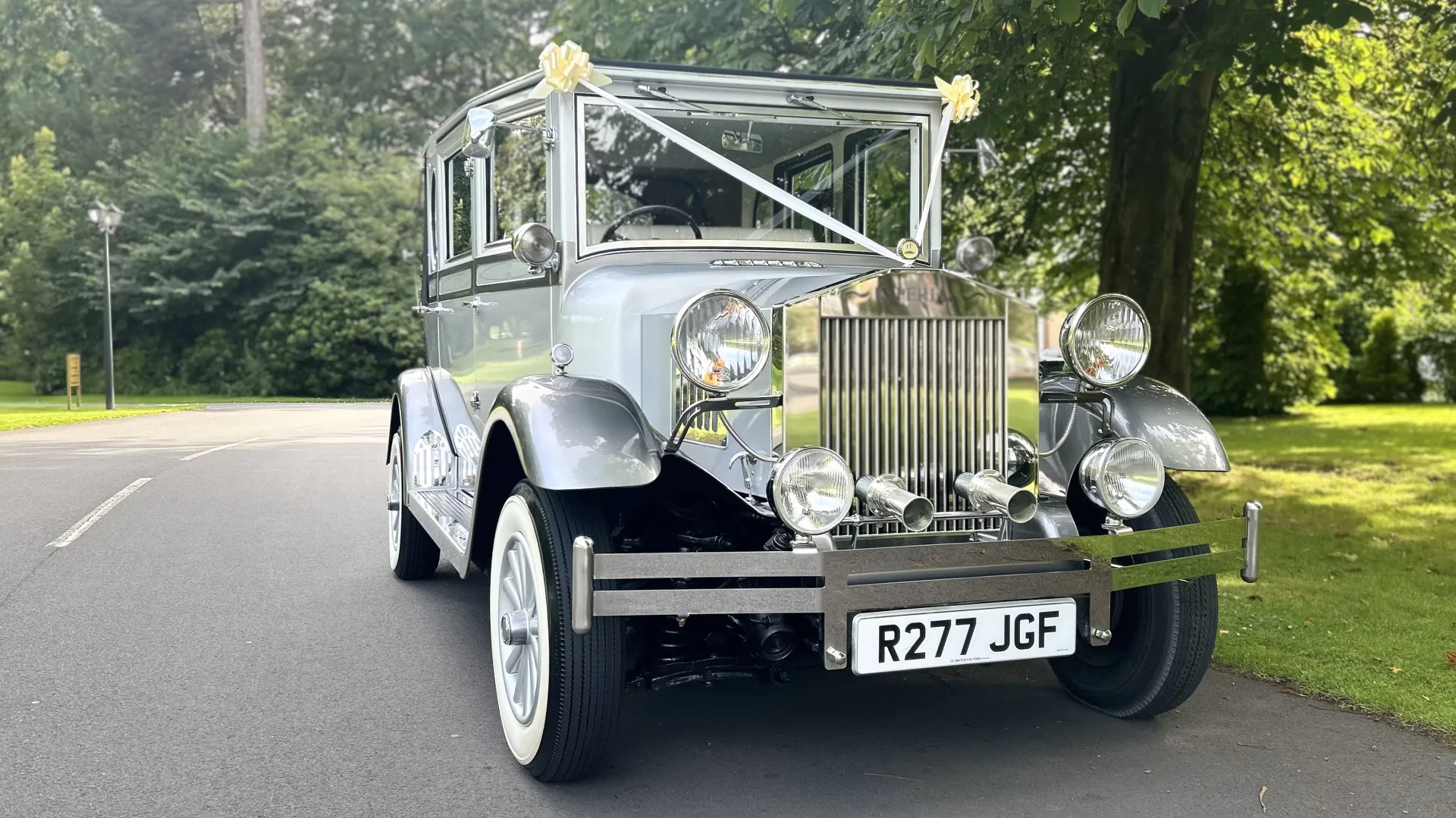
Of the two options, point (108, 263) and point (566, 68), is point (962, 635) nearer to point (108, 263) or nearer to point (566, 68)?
point (566, 68)

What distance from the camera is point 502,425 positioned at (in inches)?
159

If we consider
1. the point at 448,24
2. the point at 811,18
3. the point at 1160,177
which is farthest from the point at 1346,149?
the point at 448,24

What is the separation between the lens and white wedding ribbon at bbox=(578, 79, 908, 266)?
14.5 feet

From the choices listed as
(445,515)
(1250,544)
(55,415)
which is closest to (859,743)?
(1250,544)

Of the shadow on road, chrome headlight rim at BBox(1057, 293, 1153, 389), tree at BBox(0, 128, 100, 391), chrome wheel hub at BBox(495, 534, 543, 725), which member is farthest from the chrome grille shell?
tree at BBox(0, 128, 100, 391)

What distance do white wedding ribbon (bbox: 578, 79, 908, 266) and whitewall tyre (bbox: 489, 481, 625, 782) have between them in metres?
1.46

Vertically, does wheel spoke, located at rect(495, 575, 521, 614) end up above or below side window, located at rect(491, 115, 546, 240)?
below

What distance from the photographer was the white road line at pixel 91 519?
24.7ft

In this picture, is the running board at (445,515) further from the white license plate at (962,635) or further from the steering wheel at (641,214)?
the white license plate at (962,635)

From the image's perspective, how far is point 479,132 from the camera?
14.0 feet

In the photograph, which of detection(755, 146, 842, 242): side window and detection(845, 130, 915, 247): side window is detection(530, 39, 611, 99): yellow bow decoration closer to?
detection(755, 146, 842, 242): side window

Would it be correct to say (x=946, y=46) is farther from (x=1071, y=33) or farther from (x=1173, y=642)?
(x=1173, y=642)

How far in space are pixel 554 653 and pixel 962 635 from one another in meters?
1.14

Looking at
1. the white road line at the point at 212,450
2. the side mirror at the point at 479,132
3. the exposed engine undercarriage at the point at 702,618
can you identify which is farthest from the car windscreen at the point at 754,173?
the white road line at the point at 212,450
